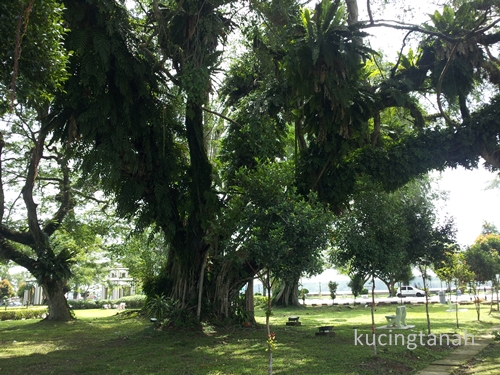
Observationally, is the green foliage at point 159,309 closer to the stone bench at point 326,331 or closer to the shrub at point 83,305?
the stone bench at point 326,331

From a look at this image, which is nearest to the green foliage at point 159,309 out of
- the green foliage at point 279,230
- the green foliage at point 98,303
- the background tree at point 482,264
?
the green foliage at point 279,230

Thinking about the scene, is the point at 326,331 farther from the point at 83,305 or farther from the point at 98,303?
the point at 98,303

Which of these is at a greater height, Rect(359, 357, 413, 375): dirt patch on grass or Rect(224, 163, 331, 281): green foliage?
Rect(224, 163, 331, 281): green foliage

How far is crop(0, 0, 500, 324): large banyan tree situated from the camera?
11.1 metres

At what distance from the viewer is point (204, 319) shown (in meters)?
14.0

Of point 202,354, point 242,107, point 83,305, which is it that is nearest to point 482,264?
point 242,107

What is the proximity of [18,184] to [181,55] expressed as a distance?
1365 cm

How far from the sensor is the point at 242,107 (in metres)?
14.3

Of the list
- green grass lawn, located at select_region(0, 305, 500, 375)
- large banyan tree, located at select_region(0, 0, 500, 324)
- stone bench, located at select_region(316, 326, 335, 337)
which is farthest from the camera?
stone bench, located at select_region(316, 326, 335, 337)

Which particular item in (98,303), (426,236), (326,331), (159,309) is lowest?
(98,303)

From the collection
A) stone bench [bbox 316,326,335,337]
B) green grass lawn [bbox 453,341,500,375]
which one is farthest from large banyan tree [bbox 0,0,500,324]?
green grass lawn [bbox 453,341,500,375]

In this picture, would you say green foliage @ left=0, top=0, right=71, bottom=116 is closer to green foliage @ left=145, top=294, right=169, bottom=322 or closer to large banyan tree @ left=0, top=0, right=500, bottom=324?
large banyan tree @ left=0, top=0, right=500, bottom=324

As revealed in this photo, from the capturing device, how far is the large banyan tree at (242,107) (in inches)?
437

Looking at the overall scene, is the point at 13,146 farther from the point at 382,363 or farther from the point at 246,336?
the point at 382,363
